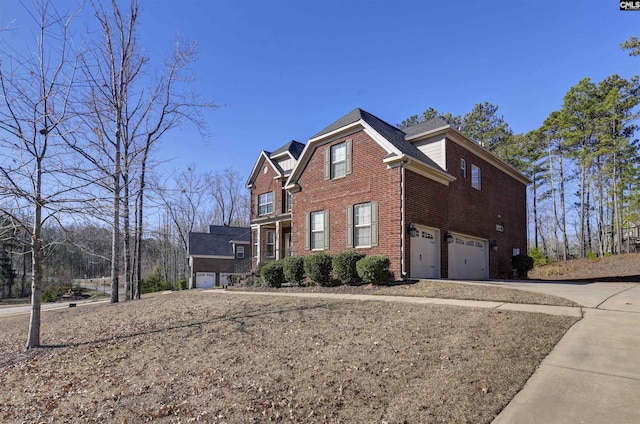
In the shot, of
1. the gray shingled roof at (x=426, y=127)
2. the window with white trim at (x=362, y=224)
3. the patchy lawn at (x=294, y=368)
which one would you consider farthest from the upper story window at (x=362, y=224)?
the patchy lawn at (x=294, y=368)

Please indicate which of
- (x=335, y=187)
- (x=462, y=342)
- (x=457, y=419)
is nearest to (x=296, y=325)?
(x=462, y=342)

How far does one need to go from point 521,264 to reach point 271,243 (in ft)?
47.4

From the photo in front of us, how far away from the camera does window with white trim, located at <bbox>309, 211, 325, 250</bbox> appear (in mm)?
15711

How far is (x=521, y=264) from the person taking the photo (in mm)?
19859

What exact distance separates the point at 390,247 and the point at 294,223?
560cm

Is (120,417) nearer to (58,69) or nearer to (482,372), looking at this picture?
(482,372)

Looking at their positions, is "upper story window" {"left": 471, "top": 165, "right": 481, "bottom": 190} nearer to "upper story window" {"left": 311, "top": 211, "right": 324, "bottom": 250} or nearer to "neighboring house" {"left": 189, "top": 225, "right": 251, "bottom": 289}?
"upper story window" {"left": 311, "top": 211, "right": 324, "bottom": 250}

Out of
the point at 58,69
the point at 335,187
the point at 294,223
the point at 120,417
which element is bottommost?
the point at 120,417

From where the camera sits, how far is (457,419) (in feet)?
11.1

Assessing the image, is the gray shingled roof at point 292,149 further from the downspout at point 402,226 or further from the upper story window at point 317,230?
the downspout at point 402,226

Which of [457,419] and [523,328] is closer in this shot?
[457,419]

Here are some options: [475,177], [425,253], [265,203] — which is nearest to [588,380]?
[425,253]

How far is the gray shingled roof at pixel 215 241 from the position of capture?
110 feet

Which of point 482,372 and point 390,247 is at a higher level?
point 390,247
